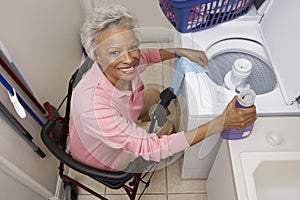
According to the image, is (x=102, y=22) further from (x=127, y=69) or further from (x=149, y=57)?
(x=149, y=57)

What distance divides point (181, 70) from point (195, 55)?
10 centimetres

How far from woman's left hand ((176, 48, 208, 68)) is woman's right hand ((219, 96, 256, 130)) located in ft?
1.08

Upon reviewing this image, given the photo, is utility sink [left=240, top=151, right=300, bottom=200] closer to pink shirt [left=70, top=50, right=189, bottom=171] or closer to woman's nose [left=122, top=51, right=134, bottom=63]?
pink shirt [left=70, top=50, right=189, bottom=171]

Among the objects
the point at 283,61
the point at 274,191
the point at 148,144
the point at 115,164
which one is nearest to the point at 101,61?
the point at 148,144

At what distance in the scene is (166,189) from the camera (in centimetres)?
195

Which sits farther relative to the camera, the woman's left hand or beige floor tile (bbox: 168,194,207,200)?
beige floor tile (bbox: 168,194,207,200)

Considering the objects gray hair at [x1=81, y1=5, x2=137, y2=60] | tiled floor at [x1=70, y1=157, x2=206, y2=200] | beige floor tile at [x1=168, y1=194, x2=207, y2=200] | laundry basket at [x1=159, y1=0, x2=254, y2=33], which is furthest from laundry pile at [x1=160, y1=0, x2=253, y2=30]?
beige floor tile at [x1=168, y1=194, x2=207, y2=200]

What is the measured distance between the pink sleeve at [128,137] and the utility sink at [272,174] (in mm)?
261

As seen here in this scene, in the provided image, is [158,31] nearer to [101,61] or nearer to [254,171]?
[101,61]

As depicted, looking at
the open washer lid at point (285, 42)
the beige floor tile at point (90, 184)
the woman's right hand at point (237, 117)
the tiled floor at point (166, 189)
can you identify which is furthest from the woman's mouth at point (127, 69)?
the beige floor tile at point (90, 184)

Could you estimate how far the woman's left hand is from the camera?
1470 millimetres

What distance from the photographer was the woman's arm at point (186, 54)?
147cm

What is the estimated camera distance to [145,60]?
58.4 inches

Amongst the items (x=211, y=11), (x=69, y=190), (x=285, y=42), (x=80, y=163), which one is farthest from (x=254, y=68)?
(x=69, y=190)
